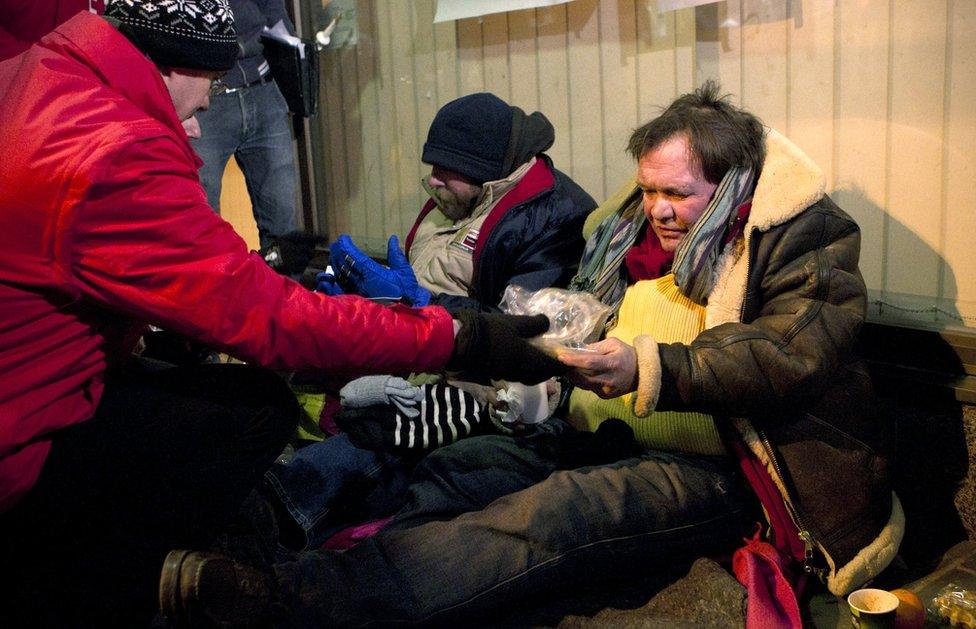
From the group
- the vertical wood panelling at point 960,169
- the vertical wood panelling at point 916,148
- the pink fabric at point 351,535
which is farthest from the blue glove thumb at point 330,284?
the vertical wood panelling at point 960,169

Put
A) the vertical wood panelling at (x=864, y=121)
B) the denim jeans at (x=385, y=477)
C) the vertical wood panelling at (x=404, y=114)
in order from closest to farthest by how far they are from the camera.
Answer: the denim jeans at (x=385, y=477) < the vertical wood panelling at (x=864, y=121) < the vertical wood panelling at (x=404, y=114)

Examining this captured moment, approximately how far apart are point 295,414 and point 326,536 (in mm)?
731

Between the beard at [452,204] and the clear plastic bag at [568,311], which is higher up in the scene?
the beard at [452,204]

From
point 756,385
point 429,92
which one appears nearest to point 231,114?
point 429,92

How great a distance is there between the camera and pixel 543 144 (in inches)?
138

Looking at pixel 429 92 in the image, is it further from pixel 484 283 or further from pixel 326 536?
pixel 326 536

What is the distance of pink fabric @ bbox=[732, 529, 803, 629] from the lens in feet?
7.73

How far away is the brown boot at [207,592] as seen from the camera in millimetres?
1946

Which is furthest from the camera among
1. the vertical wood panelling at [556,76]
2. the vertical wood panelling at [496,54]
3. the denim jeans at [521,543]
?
the vertical wood panelling at [496,54]

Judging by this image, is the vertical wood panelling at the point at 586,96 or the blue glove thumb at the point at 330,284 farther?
the vertical wood panelling at the point at 586,96

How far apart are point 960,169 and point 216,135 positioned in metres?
2.95

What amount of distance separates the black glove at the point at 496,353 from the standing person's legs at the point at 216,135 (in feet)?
7.44

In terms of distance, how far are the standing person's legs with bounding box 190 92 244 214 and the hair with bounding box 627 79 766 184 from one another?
223 cm

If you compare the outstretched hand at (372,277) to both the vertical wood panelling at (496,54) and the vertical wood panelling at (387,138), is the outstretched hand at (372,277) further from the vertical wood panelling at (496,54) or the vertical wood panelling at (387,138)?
the vertical wood panelling at (387,138)
